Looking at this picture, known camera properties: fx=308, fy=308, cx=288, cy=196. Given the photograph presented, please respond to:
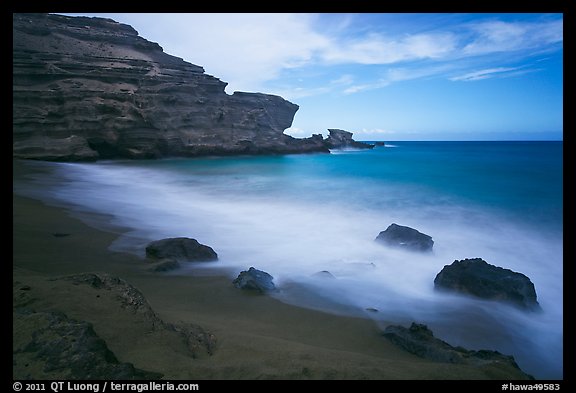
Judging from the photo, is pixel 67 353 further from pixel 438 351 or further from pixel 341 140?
pixel 341 140

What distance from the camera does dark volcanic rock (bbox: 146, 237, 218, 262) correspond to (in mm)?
5371

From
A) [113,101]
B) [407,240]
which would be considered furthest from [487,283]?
[113,101]

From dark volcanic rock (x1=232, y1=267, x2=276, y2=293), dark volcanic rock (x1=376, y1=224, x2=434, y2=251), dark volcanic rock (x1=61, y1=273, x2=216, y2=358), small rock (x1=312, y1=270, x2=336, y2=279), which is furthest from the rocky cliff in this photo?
dark volcanic rock (x1=376, y1=224, x2=434, y2=251)

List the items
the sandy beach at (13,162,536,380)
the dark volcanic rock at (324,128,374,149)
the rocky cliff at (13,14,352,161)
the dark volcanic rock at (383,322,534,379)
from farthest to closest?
the dark volcanic rock at (324,128,374,149)
the rocky cliff at (13,14,352,161)
the dark volcanic rock at (383,322,534,379)
the sandy beach at (13,162,536,380)

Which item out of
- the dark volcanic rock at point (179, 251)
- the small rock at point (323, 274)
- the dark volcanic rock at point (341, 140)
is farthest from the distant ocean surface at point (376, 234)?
the dark volcanic rock at point (341, 140)

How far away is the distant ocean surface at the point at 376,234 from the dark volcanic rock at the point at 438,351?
0.76 metres

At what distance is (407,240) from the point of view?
23.9ft

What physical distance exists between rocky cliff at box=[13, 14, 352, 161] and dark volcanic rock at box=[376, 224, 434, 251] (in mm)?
25370

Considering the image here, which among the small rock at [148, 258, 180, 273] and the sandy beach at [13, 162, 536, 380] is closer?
the sandy beach at [13, 162, 536, 380]

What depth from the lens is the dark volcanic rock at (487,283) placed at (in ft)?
15.7

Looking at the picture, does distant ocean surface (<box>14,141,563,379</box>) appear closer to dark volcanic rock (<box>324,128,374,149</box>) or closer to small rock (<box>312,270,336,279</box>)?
small rock (<box>312,270,336,279</box>)

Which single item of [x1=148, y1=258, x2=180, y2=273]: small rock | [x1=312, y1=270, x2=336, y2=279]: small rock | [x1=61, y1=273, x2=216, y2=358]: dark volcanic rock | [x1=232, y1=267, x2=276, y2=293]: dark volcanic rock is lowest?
[x1=312, y1=270, x2=336, y2=279]: small rock
